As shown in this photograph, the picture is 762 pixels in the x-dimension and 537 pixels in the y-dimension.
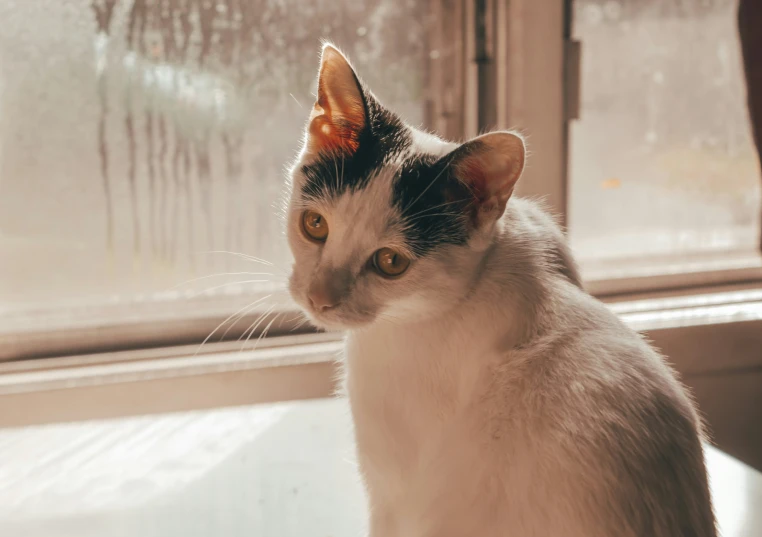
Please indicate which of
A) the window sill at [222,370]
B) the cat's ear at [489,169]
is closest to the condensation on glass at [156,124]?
the window sill at [222,370]

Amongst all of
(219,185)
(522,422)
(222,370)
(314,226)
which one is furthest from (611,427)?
(219,185)

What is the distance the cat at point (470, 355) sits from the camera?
66cm

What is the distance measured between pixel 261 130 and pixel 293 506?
787 mm

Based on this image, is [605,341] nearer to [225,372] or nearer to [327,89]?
[327,89]

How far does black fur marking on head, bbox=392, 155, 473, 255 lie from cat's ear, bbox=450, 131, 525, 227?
12 millimetres

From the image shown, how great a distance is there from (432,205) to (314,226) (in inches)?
5.7

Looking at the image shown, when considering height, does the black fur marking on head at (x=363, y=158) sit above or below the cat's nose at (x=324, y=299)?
above

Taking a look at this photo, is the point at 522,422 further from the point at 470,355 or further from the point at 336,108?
the point at 336,108

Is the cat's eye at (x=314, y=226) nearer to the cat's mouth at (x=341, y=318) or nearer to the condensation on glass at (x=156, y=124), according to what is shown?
the cat's mouth at (x=341, y=318)

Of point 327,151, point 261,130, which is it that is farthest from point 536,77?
point 327,151

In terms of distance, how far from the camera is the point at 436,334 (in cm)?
76

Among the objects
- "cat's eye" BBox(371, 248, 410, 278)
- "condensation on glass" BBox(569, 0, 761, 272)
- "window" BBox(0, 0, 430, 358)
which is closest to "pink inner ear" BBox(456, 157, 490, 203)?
"cat's eye" BBox(371, 248, 410, 278)

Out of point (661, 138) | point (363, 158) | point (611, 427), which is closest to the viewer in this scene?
point (611, 427)

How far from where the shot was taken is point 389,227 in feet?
2.45
